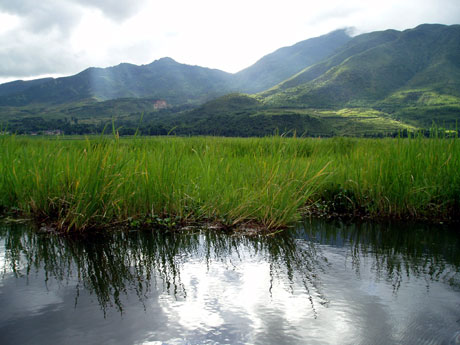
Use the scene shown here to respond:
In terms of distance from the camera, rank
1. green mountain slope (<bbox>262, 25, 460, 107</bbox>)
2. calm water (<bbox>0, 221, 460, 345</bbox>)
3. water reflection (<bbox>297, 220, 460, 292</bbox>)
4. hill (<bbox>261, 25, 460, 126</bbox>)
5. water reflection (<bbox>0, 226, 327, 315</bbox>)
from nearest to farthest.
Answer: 1. calm water (<bbox>0, 221, 460, 345</bbox>)
2. water reflection (<bbox>0, 226, 327, 315</bbox>)
3. water reflection (<bbox>297, 220, 460, 292</bbox>)
4. hill (<bbox>261, 25, 460, 126</bbox>)
5. green mountain slope (<bbox>262, 25, 460, 107</bbox>)

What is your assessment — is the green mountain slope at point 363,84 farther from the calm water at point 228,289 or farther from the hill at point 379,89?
the calm water at point 228,289

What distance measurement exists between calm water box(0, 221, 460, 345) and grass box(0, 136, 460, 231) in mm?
373

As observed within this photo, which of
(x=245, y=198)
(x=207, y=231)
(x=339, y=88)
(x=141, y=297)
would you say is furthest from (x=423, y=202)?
(x=339, y=88)

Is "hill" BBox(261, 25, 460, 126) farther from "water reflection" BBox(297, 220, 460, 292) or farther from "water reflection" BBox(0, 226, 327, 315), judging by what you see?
"water reflection" BBox(0, 226, 327, 315)

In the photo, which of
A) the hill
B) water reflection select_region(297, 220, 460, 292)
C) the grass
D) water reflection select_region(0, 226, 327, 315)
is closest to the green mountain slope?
the hill

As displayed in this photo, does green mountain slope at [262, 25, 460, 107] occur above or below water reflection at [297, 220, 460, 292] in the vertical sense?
above

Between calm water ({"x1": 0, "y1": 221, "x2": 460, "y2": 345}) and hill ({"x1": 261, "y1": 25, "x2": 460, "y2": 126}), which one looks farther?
hill ({"x1": 261, "y1": 25, "x2": 460, "y2": 126})

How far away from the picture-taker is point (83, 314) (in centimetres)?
218

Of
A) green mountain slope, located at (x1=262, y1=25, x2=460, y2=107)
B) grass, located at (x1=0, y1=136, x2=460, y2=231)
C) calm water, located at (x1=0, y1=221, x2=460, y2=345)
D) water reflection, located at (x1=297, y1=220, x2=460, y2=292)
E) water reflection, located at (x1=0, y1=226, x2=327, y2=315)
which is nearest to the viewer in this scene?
calm water, located at (x1=0, y1=221, x2=460, y2=345)

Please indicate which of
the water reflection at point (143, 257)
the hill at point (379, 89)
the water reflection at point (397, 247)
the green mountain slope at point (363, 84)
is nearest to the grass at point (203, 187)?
the water reflection at point (143, 257)

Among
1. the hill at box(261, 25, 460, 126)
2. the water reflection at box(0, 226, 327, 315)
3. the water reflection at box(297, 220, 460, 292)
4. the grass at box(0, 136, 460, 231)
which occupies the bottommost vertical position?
the water reflection at box(297, 220, 460, 292)

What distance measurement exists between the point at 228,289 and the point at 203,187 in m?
2.01

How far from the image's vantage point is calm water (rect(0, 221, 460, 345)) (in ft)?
6.59

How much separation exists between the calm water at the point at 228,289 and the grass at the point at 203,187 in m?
0.37
